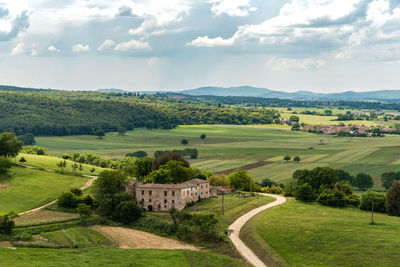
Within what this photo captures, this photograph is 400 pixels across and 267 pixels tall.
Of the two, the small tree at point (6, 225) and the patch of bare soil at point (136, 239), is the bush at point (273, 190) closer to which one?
the patch of bare soil at point (136, 239)

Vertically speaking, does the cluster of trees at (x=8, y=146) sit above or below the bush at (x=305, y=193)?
above

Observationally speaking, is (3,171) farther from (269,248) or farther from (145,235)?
(269,248)

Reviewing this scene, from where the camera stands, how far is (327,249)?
67.9 meters

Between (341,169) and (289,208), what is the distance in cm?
5545

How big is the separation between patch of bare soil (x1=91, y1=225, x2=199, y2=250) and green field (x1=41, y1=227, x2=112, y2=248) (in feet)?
5.25

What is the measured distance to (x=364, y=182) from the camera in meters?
128

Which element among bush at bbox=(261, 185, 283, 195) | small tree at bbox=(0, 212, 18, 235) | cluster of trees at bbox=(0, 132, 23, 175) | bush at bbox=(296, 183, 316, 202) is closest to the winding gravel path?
bush at bbox=(296, 183, 316, 202)

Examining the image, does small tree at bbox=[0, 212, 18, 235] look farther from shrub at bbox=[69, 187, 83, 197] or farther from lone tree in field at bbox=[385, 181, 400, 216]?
lone tree in field at bbox=[385, 181, 400, 216]

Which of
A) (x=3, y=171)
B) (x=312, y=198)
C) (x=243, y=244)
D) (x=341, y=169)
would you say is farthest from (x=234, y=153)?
(x=243, y=244)

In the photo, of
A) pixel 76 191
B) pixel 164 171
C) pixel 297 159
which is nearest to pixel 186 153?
pixel 297 159

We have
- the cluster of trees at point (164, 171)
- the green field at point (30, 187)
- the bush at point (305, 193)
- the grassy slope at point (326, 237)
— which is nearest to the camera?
the grassy slope at point (326, 237)

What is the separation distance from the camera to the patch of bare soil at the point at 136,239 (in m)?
73.7

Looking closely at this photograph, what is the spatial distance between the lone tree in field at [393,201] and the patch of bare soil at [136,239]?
41.2 metres

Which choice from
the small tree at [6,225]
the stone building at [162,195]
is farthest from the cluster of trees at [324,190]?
the small tree at [6,225]
